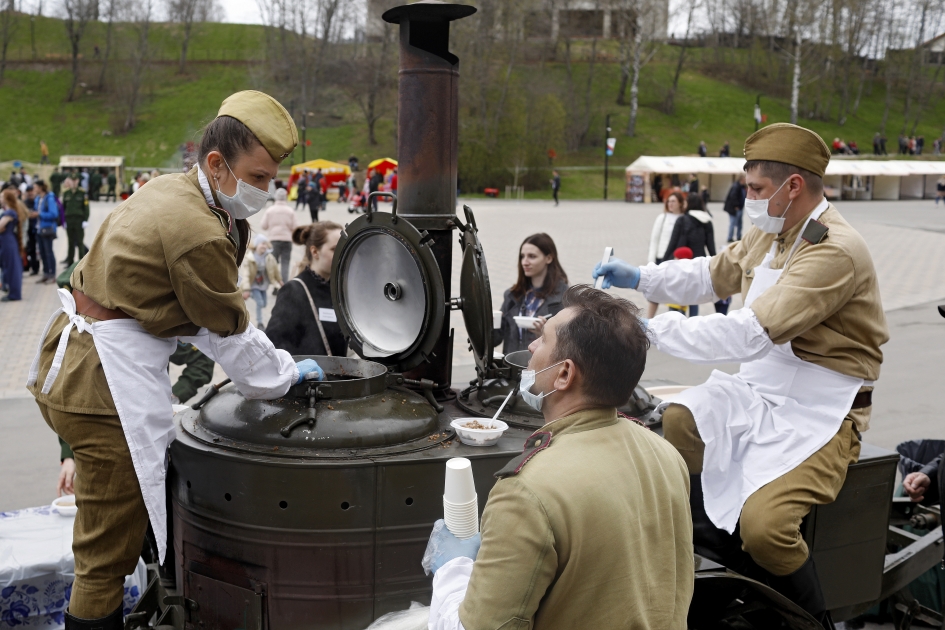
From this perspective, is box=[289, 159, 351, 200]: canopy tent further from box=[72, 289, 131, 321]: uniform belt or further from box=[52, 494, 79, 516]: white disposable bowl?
box=[72, 289, 131, 321]: uniform belt

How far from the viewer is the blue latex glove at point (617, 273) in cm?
388

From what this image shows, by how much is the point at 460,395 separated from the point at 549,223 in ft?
77.2

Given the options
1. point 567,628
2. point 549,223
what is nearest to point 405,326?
point 567,628

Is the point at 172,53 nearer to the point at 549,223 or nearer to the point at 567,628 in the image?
the point at 549,223

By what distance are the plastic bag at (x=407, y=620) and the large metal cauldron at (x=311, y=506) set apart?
0.03m

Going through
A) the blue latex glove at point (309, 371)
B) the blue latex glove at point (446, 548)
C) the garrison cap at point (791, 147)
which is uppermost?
the garrison cap at point (791, 147)

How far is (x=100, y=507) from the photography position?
120 inches

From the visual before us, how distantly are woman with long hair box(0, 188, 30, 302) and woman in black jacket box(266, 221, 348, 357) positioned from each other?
10.4 metres

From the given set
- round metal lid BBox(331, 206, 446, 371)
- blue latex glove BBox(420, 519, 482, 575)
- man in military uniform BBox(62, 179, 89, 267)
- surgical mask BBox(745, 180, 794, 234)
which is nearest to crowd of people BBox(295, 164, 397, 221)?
man in military uniform BBox(62, 179, 89, 267)

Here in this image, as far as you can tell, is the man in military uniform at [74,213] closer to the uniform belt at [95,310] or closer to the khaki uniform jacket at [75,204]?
the khaki uniform jacket at [75,204]

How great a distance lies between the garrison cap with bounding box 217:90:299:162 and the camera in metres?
3.05

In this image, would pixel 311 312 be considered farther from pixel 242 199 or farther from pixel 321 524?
pixel 321 524

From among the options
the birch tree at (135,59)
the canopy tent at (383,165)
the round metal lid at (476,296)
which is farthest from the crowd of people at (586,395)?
the birch tree at (135,59)

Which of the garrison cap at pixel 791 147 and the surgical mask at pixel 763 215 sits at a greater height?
the garrison cap at pixel 791 147
